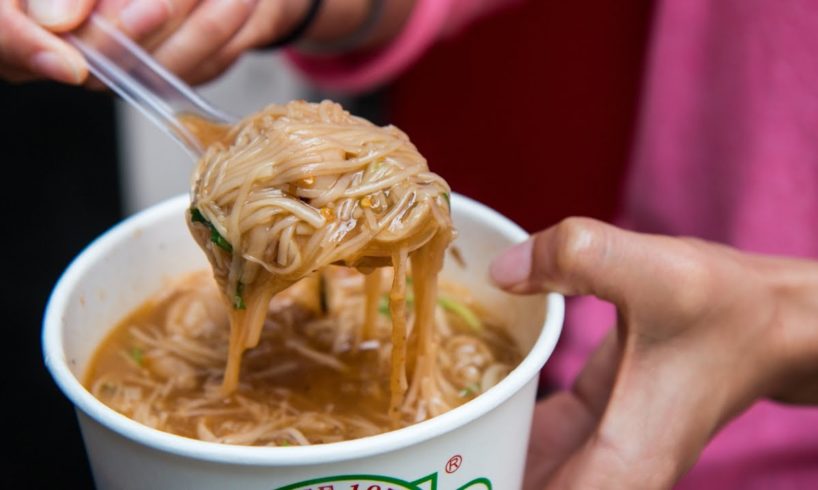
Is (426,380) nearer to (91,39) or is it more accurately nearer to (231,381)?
(231,381)

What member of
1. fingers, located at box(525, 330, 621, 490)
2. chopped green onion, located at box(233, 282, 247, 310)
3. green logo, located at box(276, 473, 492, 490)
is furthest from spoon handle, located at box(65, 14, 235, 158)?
fingers, located at box(525, 330, 621, 490)

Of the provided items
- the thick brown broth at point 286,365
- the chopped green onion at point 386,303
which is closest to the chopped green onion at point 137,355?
the thick brown broth at point 286,365

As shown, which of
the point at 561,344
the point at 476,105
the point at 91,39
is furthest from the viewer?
the point at 476,105

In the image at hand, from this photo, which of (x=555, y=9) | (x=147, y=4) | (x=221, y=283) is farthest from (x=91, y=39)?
(x=555, y=9)

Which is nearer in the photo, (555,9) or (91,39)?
(91,39)

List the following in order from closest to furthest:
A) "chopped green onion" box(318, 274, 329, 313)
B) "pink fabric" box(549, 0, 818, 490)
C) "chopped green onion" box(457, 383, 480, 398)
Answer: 1. "chopped green onion" box(457, 383, 480, 398)
2. "chopped green onion" box(318, 274, 329, 313)
3. "pink fabric" box(549, 0, 818, 490)

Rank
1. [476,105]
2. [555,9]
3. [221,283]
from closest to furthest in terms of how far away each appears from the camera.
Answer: [221,283] → [555,9] → [476,105]

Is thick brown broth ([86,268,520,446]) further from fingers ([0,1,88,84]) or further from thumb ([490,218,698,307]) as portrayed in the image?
fingers ([0,1,88,84])

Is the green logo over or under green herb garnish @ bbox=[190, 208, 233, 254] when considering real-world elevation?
under

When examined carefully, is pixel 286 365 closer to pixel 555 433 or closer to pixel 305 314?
pixel 305 314
